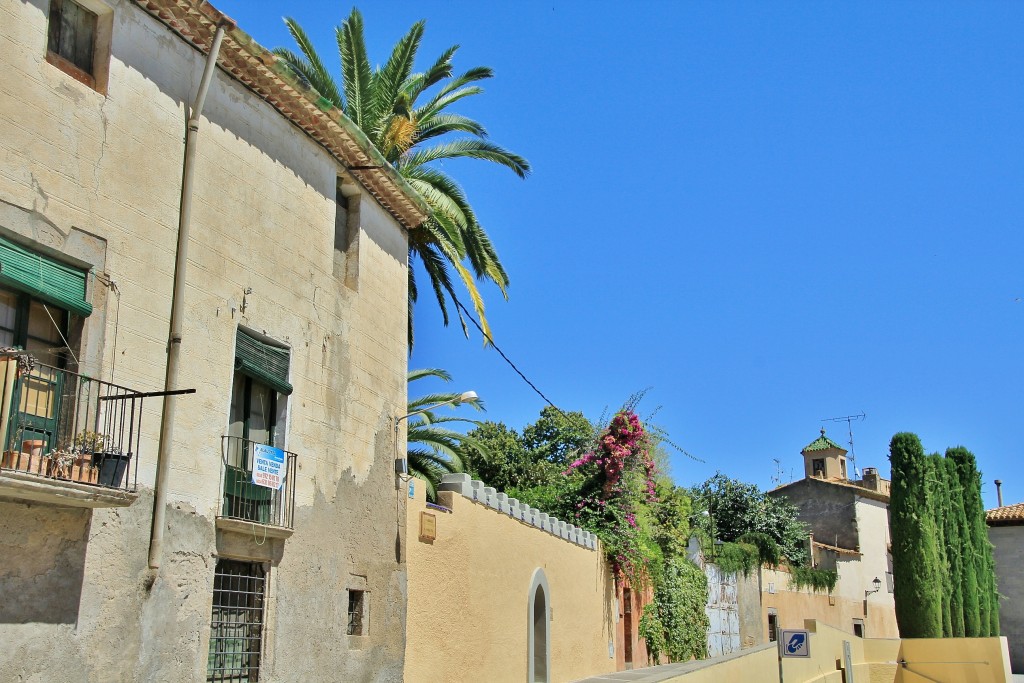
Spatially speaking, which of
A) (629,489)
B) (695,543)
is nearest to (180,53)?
(629,489)

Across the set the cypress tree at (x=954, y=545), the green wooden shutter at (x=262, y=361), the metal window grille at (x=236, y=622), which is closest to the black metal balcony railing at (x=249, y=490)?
the metal window grille at (x=236, y=622)

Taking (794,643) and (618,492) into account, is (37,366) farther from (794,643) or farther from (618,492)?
(618,492)

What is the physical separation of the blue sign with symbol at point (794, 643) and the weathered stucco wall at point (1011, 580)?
32114 millimetres

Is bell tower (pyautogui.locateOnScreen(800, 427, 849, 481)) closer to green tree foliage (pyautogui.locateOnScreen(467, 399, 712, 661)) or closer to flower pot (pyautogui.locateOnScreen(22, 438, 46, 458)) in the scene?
green tree foliage (pyautogui.locateOnScreen(467, 399, 712, 661))

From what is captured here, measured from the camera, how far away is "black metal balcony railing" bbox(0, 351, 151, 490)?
7.86m

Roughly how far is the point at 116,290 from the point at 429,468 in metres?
14.1

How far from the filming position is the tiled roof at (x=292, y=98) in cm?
1027

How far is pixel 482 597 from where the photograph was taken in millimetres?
15539

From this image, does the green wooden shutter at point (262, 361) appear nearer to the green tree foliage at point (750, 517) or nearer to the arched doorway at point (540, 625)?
the arched doorway at point (540, 625)

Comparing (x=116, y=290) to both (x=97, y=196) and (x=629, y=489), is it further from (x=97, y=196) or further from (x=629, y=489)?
(x=629, y=489)

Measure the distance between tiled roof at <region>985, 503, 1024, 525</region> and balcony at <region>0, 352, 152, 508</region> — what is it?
151ft

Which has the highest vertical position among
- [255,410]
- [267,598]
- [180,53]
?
[180,53]

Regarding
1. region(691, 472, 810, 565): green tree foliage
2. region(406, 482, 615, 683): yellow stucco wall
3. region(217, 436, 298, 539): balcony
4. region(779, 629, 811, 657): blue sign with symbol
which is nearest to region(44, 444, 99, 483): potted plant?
region(217, 436, 298, 539): balcony

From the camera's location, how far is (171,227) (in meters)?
9.95
